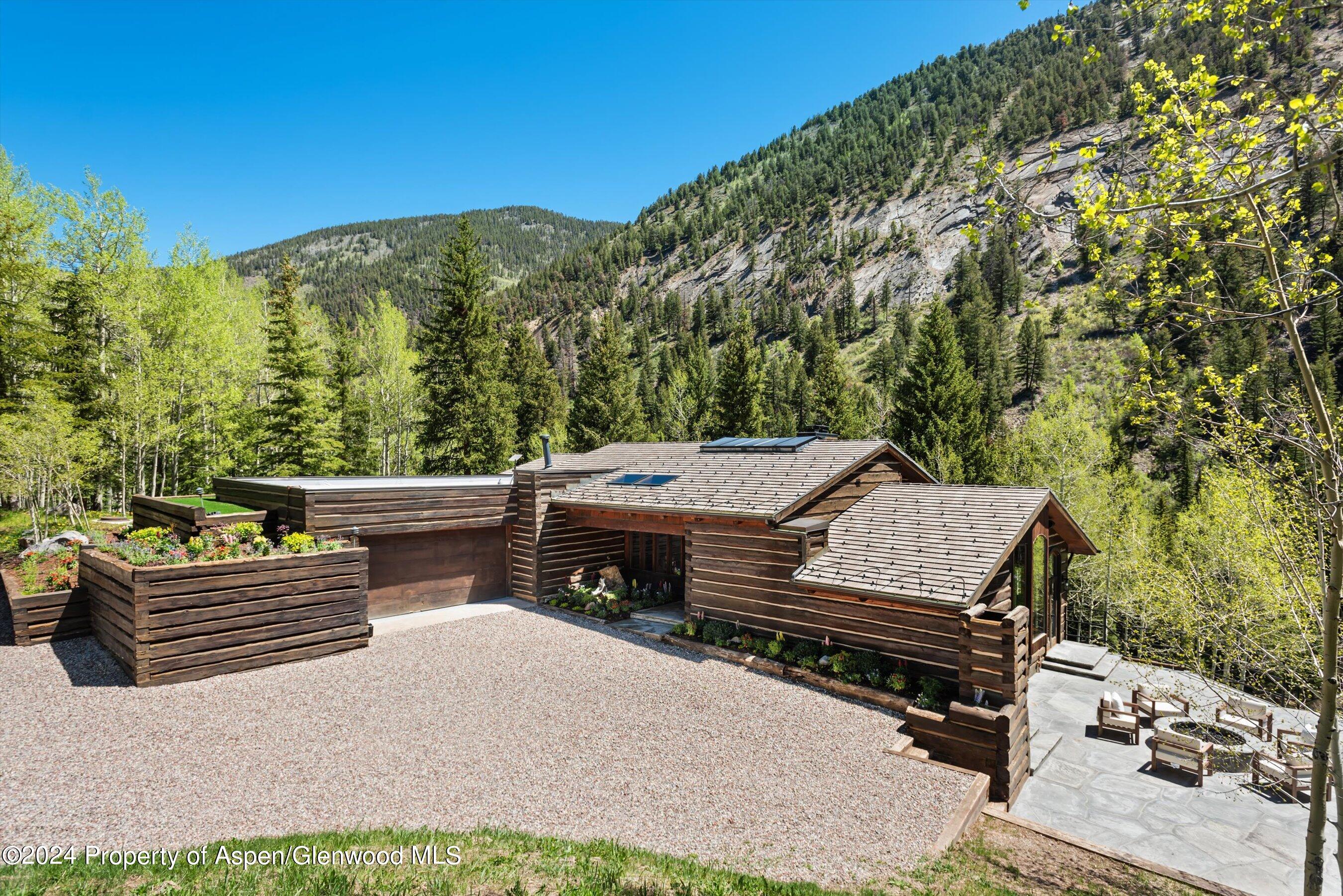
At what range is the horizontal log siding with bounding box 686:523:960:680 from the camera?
8602 mm

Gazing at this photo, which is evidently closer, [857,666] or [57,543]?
[857,666]

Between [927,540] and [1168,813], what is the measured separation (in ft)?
13.8

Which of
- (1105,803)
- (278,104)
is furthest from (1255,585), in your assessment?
(278,104)

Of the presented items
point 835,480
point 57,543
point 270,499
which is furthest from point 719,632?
point 57,543

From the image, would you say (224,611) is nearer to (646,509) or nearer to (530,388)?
(646,509)

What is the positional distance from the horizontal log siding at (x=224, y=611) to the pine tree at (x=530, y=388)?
23.9m

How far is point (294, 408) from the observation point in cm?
2209

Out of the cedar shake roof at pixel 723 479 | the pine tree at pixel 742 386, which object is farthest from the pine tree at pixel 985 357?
the cedar shake roof at pixel 723 479

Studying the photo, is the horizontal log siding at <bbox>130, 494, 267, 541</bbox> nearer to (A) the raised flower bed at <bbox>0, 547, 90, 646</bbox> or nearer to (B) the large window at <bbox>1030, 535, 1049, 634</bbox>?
(A) the raised flower bed at <bbox>0, 547, 90, 646</bbox>

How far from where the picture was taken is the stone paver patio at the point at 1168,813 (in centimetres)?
615

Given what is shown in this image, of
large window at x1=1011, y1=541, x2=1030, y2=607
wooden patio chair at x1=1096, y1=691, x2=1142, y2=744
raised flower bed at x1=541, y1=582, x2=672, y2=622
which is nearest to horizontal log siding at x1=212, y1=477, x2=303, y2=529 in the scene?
raised flower bed at x1=541, y1=582, x2=672, y2=622

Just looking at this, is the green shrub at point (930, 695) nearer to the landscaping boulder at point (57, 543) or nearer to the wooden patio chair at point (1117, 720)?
the wooden patio chair at point (1117, 720)

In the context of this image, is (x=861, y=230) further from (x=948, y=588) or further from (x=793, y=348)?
(x=948, y=588)

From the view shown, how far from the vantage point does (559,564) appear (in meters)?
14.0
